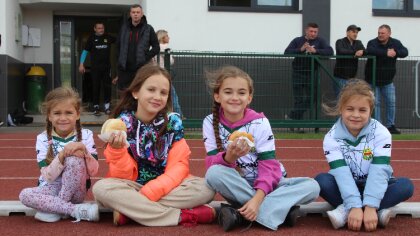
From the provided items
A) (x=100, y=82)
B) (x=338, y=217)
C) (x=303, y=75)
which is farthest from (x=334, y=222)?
(x=100, y=82)

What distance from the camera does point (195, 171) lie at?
6.87 m

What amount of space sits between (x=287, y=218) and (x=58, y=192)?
1.64m

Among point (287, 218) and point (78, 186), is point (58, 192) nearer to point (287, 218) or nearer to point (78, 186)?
point (78, 186)

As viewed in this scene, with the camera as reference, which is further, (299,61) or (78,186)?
(299,61)

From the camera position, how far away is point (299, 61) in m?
11.7

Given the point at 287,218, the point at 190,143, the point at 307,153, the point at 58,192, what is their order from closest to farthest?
the point at 287,218 < the point at 58,192 < the point at 307,153 < the point at 190,143

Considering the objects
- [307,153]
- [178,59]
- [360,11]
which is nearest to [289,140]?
[307,153]

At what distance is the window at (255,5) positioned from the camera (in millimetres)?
13812

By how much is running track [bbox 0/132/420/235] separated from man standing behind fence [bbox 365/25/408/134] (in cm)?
160

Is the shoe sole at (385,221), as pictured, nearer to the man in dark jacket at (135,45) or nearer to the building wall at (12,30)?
the man in dark jacket at (135,45)

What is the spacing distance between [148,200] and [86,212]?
1.53ft

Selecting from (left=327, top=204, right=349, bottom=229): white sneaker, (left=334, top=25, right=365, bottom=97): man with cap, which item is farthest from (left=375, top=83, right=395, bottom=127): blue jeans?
(left=327, top=204, right=349, bottom=229): white sneaker

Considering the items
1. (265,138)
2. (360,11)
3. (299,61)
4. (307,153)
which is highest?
(360,11)

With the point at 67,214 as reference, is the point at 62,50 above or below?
above
